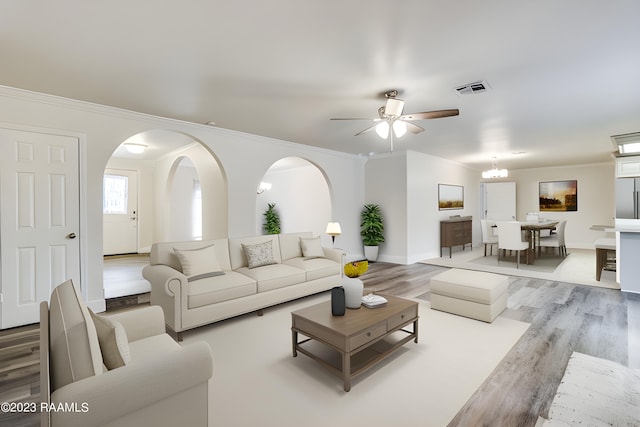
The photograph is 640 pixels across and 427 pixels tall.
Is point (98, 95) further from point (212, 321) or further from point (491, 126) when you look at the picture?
point (491, 126)

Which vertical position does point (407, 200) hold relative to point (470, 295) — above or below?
above

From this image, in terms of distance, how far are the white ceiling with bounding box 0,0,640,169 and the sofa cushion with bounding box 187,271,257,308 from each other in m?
2.13

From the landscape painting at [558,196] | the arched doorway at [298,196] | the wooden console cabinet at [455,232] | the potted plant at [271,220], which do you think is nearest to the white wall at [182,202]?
the arched doorway at [298,196]

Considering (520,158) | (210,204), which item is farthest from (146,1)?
(520,158)

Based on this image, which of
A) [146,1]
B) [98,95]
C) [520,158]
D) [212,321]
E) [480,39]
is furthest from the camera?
[520,158]

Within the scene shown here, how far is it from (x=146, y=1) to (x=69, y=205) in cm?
285

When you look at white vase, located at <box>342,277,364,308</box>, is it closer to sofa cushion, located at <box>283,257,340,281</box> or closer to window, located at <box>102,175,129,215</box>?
sofa cushion, located at <box>283,257,340,281</box>

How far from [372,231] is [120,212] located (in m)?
6.55

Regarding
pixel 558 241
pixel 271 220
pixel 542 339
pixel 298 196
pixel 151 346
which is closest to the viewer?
pixel 151 346

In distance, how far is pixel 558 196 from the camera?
9.15 meters

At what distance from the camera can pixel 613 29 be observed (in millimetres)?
2119

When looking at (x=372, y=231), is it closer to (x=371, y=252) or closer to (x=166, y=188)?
(x=371, y=252)

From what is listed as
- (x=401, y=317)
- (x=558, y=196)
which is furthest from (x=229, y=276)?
(x=558, y=196)

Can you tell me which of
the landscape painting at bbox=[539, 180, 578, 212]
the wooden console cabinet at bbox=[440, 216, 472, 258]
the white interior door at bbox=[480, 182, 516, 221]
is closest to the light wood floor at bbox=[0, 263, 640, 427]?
the wooden console cabinet at bbox=[440, 216, 472, 258]
